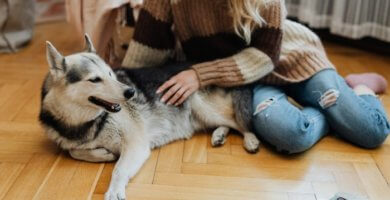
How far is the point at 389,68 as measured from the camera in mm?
2389

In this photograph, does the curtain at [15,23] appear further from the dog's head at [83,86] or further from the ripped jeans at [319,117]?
the ripped jeans at [319,117]

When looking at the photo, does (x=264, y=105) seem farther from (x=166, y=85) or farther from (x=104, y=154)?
(x=104, y=154)

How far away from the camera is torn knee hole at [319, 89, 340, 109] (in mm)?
1553

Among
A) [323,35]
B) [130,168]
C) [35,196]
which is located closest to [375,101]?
[130,168]

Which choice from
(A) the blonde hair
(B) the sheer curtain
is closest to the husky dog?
(A) the blonde hair

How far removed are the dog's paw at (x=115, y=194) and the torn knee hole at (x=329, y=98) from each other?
2.62 feet

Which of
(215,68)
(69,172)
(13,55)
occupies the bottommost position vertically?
(13,55)

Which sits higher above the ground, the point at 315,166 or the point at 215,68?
the point at 215,68

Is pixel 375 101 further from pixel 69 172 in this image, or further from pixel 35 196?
pixel 35 196

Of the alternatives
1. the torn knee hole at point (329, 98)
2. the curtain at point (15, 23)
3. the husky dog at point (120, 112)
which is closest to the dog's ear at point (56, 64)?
the husky dog at point (120, 112)

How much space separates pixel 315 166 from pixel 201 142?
0.42m

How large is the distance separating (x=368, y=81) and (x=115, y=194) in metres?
1.27

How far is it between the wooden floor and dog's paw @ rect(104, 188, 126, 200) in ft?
0.13

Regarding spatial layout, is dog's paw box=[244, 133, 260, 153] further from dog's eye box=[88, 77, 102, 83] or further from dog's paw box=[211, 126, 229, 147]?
dog's eye box=[88, 77, 102, 83]
